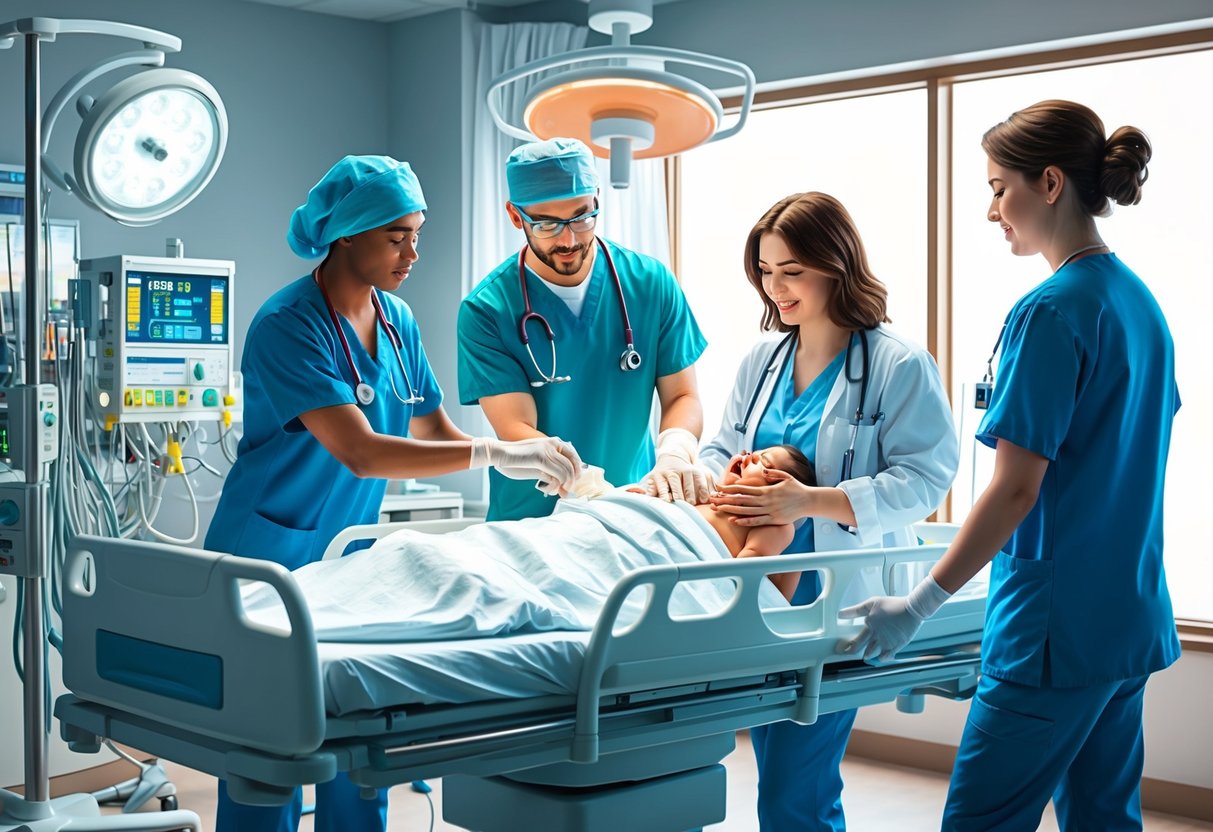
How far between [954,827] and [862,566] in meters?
0.46

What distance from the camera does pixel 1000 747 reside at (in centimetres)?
169

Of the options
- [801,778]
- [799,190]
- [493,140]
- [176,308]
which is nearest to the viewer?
[801,778]

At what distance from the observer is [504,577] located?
179 centimetres

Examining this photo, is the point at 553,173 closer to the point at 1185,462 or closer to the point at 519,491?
the point at 519,491

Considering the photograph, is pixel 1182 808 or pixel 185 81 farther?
pixel 1182 808

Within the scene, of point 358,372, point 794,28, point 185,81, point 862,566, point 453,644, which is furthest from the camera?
point 794,28

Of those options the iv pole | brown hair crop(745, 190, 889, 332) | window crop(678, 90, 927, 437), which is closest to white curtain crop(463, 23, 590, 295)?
window crop(678, 90, 927, 437)

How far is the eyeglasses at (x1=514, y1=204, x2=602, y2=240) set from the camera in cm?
249

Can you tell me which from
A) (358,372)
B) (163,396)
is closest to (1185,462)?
(358,372)

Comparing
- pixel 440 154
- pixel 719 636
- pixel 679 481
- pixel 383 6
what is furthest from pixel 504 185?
pixel 719 636

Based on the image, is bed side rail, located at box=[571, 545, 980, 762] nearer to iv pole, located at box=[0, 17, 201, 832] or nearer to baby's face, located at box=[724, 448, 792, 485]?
baby's face, located at box=[724, 448, 792, 485]

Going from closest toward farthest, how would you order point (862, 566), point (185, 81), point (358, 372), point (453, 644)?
point (453, 644), point (862, 566), point (358, 372), point (185, 81)

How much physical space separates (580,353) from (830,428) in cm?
62

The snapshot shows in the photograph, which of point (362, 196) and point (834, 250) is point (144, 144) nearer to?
point (362, 196)
